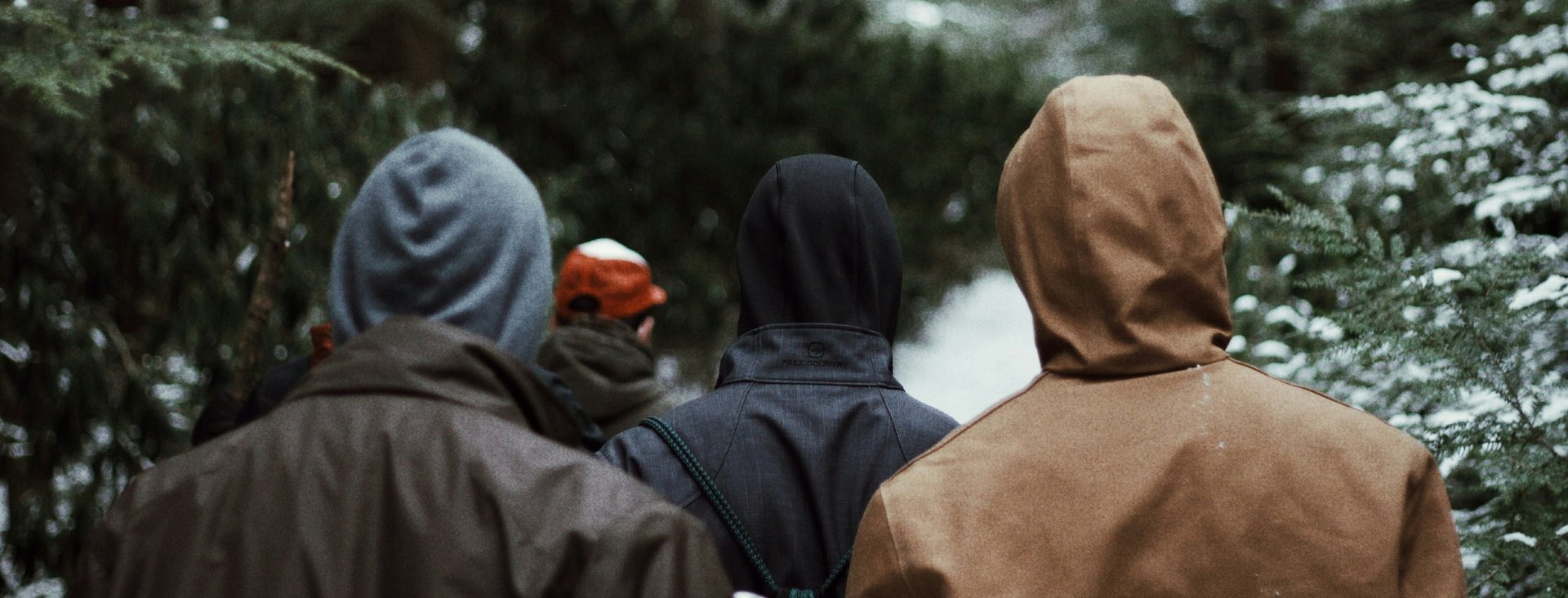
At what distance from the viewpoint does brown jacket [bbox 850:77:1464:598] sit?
1.82 metres

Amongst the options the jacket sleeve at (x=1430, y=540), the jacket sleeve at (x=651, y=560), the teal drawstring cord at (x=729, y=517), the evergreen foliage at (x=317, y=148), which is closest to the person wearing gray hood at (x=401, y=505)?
the jacket sleeve at (x=651, y=560)

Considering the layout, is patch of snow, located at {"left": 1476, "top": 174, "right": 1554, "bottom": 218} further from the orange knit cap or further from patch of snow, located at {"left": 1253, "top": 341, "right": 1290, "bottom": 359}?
the orange knit cap

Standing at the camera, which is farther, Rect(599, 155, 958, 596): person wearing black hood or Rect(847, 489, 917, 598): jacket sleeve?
Rect(599, 155, 958, 596): person wearing black hood

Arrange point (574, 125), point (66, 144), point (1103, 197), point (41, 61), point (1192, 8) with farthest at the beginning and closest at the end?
point (1192, 8)
point (574, 125)
point (66, 144)
point (41, 61)
point (1103, 197)

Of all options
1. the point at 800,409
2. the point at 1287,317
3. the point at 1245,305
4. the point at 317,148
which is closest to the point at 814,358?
the point at 800,409

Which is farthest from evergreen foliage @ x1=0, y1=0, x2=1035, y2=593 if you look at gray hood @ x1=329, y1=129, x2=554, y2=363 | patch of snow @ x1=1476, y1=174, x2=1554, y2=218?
patch of snow @ x1=1476, y1=174, x2=1554, y2=218

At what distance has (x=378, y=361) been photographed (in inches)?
65.2

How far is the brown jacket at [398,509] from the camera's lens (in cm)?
158

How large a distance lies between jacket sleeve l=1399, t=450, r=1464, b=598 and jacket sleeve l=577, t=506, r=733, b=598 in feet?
3.17

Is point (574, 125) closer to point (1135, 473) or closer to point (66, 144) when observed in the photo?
point (66, 144)

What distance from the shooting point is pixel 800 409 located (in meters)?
2.37

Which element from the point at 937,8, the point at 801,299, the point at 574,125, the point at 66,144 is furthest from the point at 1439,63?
the point at 937,8

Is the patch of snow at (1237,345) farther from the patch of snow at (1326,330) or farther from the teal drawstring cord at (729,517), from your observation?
the teal drawstring cord at (729,517)

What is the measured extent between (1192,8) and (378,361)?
422 inches
